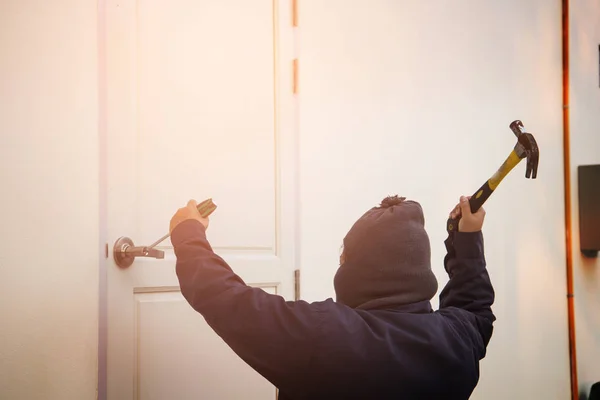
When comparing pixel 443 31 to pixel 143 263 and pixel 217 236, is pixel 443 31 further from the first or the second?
pixel 143 263

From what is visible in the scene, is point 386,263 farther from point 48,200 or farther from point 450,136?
point 450,136

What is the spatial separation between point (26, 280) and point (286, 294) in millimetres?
869

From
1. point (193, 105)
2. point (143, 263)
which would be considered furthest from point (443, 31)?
point (143, 263)

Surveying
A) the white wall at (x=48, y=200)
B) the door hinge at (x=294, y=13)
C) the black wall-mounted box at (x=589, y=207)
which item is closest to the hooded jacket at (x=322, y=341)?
the white wall at (x=48, y=200)

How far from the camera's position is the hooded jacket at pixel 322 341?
1.05 meters

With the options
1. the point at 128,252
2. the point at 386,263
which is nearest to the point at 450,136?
the point at 386,263

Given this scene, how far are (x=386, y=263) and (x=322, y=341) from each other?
25 centimetres

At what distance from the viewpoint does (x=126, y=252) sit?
146cm

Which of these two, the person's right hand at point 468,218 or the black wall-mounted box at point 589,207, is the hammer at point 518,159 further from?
the black wall-mounted box at point 589,207

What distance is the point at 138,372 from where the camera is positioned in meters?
1.52

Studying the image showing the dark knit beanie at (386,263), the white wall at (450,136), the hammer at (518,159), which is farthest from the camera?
the white wall at (450,136)

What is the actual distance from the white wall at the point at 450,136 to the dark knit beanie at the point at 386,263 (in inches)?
29.8

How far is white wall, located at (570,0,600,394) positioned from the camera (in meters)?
3.36

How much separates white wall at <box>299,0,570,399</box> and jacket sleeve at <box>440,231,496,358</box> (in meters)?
0.63
